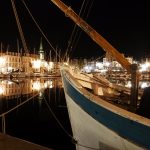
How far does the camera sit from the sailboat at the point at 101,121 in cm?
529

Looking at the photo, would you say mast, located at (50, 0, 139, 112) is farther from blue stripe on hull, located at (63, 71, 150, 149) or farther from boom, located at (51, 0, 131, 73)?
blue stripe on hull, located at (63, 71, 150, 149)

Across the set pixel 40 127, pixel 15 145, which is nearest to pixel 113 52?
pixel 15 145

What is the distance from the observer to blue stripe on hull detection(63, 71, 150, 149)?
5184 millimetres

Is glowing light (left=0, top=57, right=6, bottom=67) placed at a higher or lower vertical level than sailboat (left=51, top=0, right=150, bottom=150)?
higher

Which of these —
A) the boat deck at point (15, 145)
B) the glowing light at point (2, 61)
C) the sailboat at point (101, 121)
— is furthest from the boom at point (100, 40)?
the glowing light at point (2, 61)

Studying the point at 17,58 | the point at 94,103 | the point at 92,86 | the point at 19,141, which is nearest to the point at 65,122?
the point at 92,86

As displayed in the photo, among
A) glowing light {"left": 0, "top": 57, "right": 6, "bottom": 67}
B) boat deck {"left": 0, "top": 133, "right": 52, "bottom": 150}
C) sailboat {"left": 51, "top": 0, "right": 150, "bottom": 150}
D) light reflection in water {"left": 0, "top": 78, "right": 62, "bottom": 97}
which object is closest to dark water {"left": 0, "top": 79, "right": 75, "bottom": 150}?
sailboat {"left": 51, "top": 0, "right": 150, "bottom": 150}

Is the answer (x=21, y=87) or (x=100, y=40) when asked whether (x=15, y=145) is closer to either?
(x=100, y=40)

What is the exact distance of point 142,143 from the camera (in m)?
5.26

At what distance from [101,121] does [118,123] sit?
54 cm

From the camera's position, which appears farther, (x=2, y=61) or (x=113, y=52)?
(x=2, y=61)

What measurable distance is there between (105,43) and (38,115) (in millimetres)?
14231

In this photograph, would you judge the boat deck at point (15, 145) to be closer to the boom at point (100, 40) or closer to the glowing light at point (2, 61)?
the boom at point (100, 40)

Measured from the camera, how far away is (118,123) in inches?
221
